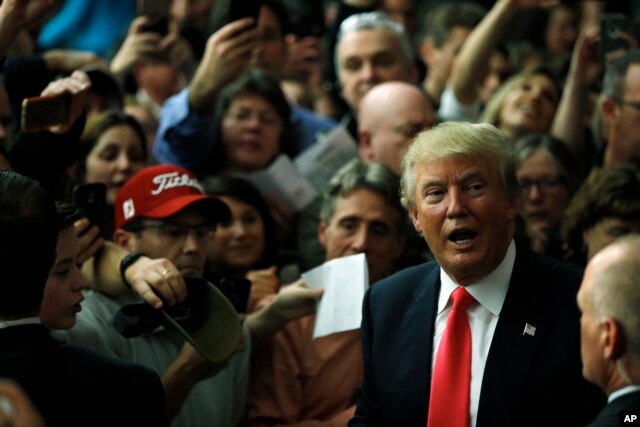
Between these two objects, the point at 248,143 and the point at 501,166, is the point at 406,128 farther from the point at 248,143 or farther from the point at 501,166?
the point at 501,166

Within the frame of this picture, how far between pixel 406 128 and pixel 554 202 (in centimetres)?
85

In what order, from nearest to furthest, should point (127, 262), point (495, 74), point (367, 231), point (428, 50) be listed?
point (127, 262) → point (367, 231) → point (495, 74) → point (428, 50)

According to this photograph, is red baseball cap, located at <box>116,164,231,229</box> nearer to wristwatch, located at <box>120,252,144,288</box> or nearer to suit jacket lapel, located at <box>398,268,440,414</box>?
wristwatch, located at <box>120,252,144,288</box>

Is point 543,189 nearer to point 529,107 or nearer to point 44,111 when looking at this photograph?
point 529,107

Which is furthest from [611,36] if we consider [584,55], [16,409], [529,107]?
[16,409]

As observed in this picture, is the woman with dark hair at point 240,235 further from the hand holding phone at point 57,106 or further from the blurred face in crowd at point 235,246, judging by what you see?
the hand holding phone at point 57,106

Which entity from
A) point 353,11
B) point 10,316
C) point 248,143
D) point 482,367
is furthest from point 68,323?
point 353,11

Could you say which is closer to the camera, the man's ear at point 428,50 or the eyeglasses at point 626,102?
the eyeglasses at point 626,102

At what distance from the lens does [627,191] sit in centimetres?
517

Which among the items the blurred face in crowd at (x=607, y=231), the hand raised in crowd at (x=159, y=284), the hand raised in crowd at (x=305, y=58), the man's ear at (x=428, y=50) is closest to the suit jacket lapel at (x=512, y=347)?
the hand raised in crowd at (x=159, y=284)

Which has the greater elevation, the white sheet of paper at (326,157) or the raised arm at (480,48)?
the raised arm at (480,48)

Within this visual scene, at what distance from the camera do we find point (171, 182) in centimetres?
469

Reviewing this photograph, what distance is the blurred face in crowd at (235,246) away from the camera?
538cm

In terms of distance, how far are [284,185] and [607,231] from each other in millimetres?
1597
